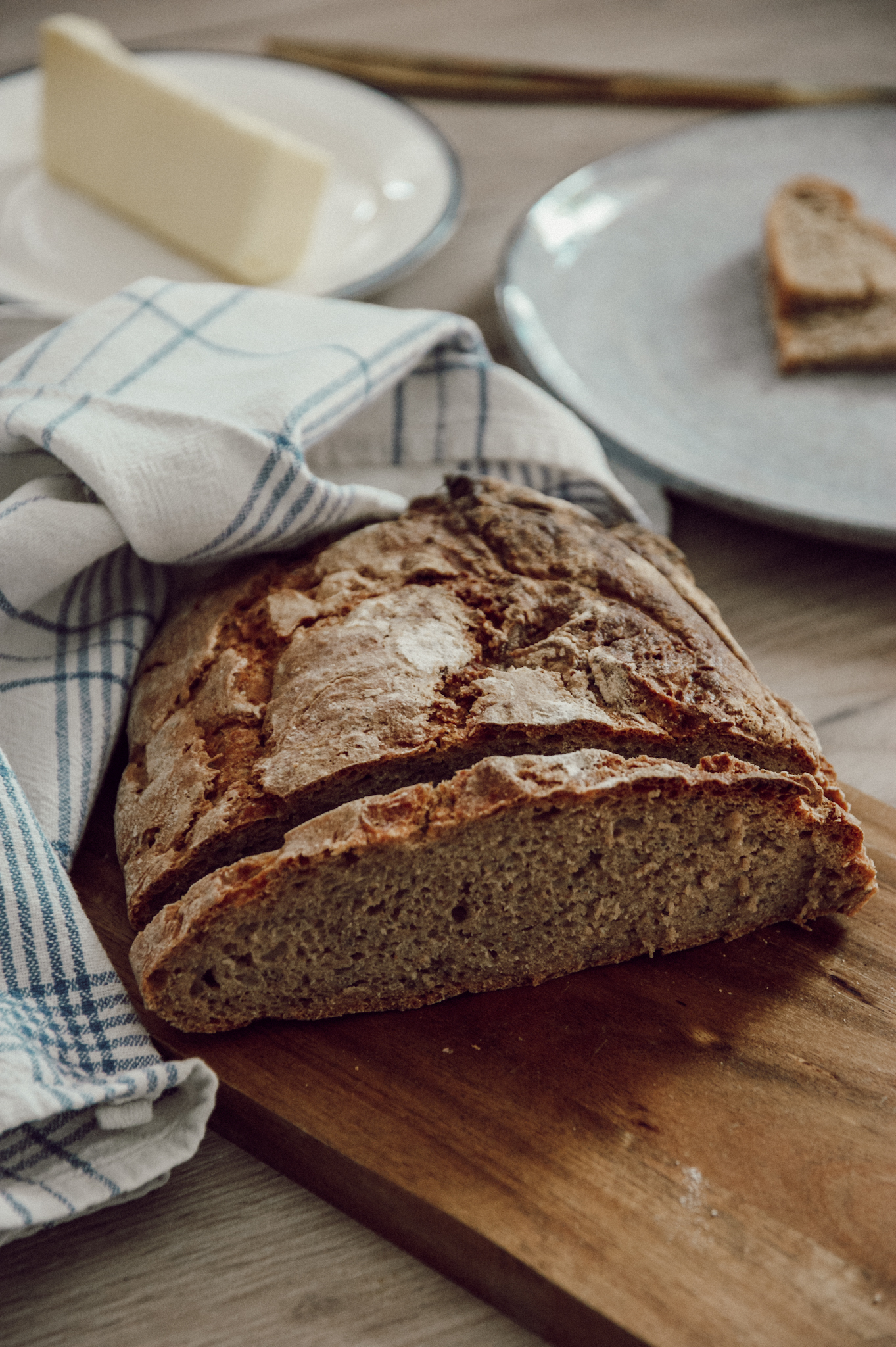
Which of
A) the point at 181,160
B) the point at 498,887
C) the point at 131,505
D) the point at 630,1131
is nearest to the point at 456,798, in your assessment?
the point at 498,887

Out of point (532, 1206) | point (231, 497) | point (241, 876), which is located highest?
point (231, 497)

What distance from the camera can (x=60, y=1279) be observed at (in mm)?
1686

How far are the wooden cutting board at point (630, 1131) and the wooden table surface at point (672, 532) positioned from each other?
0.27ft

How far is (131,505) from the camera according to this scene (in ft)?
7.08

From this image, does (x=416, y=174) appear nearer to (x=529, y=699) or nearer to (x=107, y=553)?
(x=107, y=553)

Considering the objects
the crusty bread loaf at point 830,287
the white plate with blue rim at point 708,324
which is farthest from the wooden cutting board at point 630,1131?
the crusty bread loaf at point 830,287

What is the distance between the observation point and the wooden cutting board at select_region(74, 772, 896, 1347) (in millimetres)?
1614

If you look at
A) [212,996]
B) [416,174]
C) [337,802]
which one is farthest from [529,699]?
[416,174]

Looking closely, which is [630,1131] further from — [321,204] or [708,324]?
[321,204]

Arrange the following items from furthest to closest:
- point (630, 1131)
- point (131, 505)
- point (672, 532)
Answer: point (672, 532) < point (131, 505) < point (630, 1131)

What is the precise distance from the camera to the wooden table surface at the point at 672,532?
5.46ft

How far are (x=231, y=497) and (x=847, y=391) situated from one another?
1924 mm

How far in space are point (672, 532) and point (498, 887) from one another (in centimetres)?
136

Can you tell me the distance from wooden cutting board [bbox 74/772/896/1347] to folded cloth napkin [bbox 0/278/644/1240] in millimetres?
146
